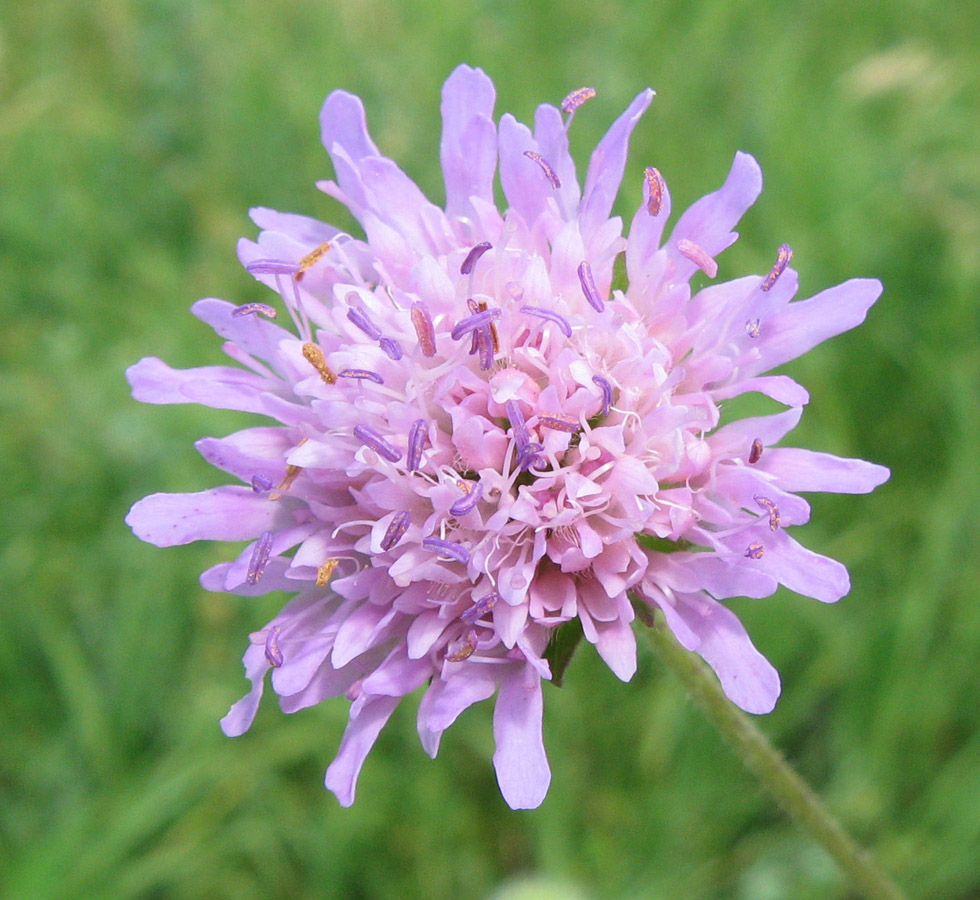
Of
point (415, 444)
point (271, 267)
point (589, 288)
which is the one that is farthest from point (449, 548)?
point (271, 267)

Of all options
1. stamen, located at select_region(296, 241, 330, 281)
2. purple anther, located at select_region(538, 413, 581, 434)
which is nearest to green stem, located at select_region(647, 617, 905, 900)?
purple anther, located at select_region(538, 413, 581, 434)

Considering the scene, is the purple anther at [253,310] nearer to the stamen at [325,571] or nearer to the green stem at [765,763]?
the stamen at [325,571]

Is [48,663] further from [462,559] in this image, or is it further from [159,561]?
[462,559]

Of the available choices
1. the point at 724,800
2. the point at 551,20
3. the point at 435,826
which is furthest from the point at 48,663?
the point at 551,20

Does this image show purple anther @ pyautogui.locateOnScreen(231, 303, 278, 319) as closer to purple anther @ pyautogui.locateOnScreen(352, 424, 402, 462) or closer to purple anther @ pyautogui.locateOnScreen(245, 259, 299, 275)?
purple anther @ pyautogui.locateOnScreen(245, 259, 299, 275)

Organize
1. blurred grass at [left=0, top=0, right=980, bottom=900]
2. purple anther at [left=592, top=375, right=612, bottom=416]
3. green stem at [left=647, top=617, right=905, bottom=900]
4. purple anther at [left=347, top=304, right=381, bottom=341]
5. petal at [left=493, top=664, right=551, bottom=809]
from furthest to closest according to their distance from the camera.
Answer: blurred grass at [left=0, top=0, right=980, bottom=900] → green stem at [left=647, top=617, right=905, bottom=900] → purple anther at [left=347, top=304, right=381, bottom=341] → purple anther at [left=592, top=375, right=612, bottom=416] → petal at [left=493, top=664, right=551, bottom=809]

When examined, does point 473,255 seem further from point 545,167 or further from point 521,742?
point 521,742

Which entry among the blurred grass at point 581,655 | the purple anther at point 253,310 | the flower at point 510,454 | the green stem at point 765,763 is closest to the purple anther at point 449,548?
the flower at point 510,454
